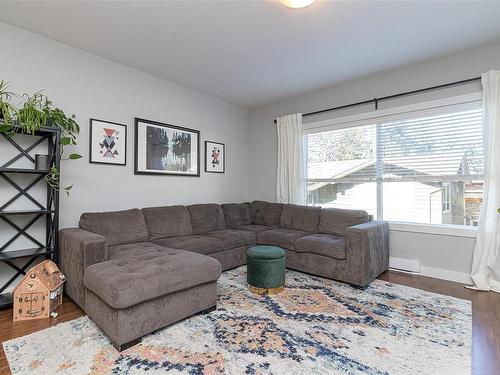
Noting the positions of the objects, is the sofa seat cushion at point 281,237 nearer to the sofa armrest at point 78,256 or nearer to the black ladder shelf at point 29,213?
the sofa armrest at point 78,256

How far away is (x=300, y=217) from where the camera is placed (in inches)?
154

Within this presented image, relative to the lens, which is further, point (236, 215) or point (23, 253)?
point (236, 215)

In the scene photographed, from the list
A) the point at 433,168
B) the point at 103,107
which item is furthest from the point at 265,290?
the point at 103,107

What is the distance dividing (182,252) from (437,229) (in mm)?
2924

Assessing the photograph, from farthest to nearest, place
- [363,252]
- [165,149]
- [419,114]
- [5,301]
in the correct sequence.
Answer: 1. [165,149]
2. [419,114]
3. [363,252]
4. [5,301]

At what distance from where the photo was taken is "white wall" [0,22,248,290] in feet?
8.46

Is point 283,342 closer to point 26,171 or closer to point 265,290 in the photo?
point 265,290

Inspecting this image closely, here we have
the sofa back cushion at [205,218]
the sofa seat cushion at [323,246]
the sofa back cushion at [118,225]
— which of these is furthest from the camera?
the sofa back cushion at [205,218]

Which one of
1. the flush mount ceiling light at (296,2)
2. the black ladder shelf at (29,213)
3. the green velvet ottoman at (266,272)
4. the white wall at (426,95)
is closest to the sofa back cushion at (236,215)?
the green velvet ottoman at (266,272)

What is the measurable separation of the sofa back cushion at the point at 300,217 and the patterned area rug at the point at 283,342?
1401mm

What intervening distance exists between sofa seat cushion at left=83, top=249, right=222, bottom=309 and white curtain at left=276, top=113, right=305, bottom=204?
2.40 metres

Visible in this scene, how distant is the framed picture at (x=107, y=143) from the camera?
3.03m

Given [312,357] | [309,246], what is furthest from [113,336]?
[309,246]

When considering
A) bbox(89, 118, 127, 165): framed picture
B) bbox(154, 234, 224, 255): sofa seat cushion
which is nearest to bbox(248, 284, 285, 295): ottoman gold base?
bbox(154, 234, 224, 255): sofa seat cushion
